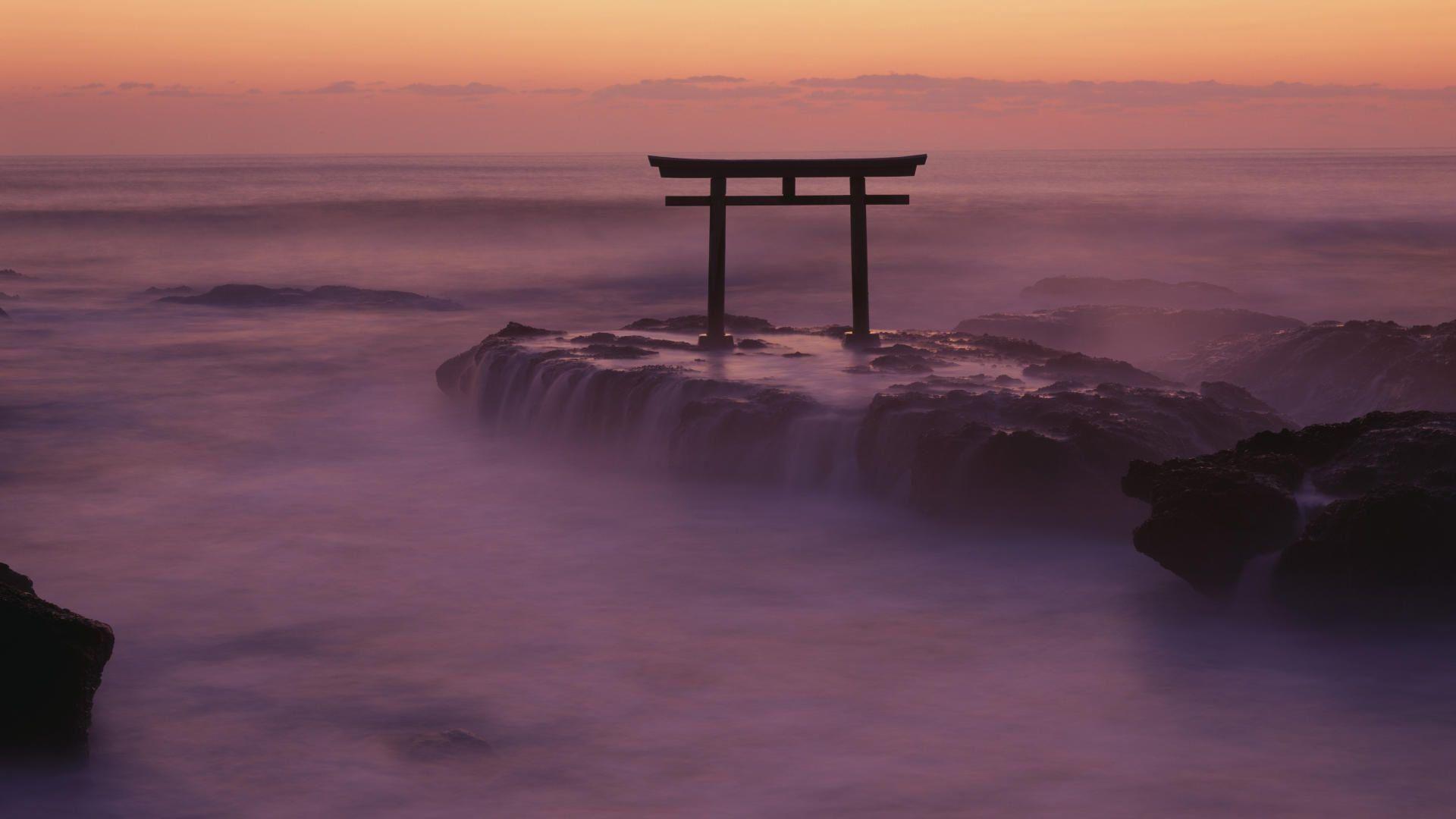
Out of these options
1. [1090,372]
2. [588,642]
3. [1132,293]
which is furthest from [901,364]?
[1132,293]

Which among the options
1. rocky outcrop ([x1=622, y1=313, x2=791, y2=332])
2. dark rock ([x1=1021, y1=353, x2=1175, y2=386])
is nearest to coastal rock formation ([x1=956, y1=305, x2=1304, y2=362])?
rocky outcrop ([x1=622, y1=313, x2=791, y2=332])

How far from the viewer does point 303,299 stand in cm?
2797

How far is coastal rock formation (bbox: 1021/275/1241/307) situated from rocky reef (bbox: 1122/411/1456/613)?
15456mm

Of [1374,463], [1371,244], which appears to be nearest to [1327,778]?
[1374,463]

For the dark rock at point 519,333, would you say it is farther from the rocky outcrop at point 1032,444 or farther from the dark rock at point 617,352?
the rocky outcrop at point 1032,444

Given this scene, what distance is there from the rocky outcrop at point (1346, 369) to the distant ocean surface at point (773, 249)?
1278 cm

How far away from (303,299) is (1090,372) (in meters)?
19.3

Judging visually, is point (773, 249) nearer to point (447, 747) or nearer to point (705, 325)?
point (705, 325)

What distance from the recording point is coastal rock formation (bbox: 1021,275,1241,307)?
83.0 feet

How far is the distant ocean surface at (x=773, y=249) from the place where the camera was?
3391 cm

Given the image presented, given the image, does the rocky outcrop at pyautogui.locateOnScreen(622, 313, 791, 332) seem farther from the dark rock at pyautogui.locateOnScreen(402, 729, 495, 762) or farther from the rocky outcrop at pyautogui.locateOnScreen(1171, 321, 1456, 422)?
the dark rock at pyautogui.locateOnScreen(402, 729, 495, 762)

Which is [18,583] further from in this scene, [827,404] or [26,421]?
[26,421]

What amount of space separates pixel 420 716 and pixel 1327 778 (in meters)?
4.65

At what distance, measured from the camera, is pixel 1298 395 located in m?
15.0
